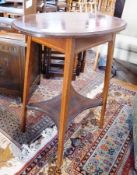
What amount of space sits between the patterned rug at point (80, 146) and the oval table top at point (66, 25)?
0.73 metres

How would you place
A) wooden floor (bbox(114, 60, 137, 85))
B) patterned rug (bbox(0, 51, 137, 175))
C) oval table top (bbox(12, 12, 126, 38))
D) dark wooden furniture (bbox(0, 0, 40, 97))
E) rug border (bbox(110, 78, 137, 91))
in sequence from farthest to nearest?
wooden floor (bbox(114, 60, 137, 85)) → rug border (bbox(110, 78, 137, 91)) → dark wooden furniture (bbox(0, 0, 40, 97)) → patterned rug (bbox(0, 51, 137, 175)) → oval table top (bbox(12, 12, 126, 38))

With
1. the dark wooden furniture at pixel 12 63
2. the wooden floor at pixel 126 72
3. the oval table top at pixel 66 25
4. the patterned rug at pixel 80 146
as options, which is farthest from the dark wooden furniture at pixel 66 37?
the wooden floor at pixel 126 72

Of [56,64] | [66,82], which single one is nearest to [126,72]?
[56,64]

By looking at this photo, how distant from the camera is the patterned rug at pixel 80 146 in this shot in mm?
1267

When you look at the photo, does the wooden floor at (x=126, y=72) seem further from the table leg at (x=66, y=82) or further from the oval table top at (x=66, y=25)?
the table leg at (x=66, y=82)

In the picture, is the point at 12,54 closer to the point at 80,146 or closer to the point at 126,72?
the point at 80,146

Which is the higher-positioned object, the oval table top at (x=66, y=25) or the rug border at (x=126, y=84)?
the oval table top at (x=66, y=25)

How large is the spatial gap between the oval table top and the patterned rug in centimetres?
73

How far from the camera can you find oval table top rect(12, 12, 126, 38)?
98 cm

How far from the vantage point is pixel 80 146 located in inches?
56.4

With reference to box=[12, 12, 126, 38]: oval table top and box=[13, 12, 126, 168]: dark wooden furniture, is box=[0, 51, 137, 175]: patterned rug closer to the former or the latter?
box=[13, 12, 126, 168]: dark wooden furniture

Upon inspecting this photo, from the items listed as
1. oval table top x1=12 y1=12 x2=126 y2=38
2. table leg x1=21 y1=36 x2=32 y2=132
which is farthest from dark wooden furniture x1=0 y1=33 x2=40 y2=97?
oval table top x1=12 y1=12 x2=126 y2=38

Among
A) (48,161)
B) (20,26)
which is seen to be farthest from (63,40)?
(48,161)

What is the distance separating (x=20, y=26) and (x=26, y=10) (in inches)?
24.6
